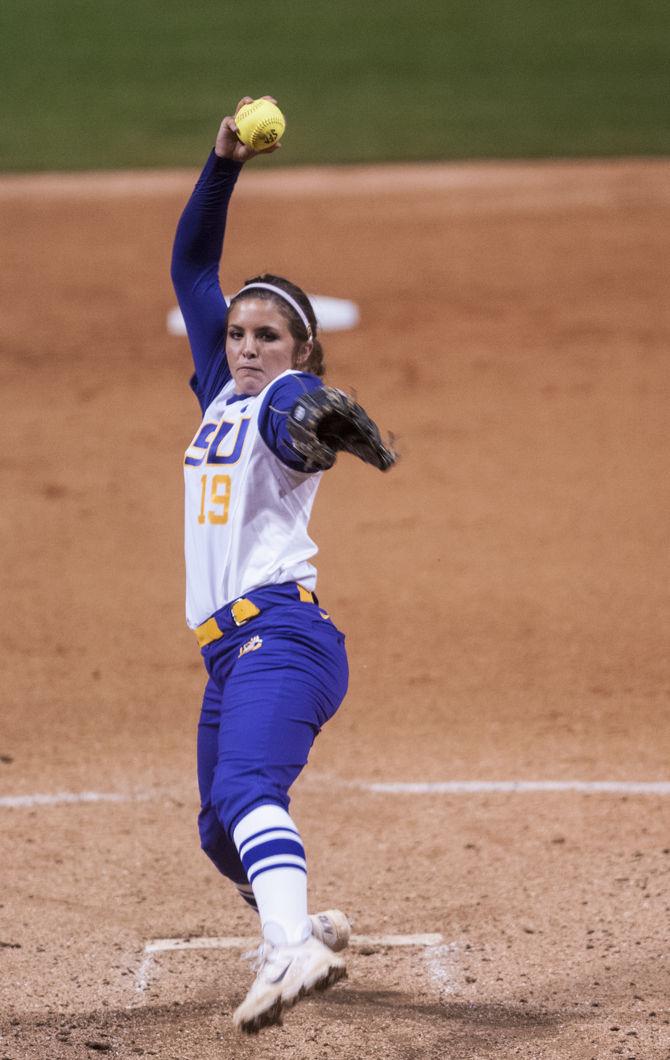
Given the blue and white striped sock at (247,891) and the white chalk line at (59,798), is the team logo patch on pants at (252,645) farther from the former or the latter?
the white chalk line at (59,798)

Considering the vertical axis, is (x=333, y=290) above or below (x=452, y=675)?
above

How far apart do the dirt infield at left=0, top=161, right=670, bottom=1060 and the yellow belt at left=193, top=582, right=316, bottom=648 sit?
3.75ft

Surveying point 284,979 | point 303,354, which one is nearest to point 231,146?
point 303,354

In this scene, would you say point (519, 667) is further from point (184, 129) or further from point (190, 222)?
point (184, 129)

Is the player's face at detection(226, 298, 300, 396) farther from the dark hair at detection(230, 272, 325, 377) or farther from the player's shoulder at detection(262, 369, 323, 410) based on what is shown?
the player's shoulder at detection(262, 369, 323, 410)

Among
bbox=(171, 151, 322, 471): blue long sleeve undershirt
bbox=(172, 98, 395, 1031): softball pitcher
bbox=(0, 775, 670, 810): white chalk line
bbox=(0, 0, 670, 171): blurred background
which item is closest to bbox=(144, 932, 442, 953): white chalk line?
bbox=(172, 98, 395, 1031): softball pitcher

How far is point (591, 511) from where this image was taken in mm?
8188

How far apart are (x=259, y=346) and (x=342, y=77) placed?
39.5 feet

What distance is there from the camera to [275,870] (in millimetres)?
3285

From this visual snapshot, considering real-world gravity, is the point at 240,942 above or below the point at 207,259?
below

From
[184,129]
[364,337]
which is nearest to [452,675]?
[364,337]

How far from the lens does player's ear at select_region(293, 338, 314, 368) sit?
390 cm

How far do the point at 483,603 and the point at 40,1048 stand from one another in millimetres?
4006

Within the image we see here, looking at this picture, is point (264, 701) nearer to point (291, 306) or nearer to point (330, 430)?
point (330, 430)
